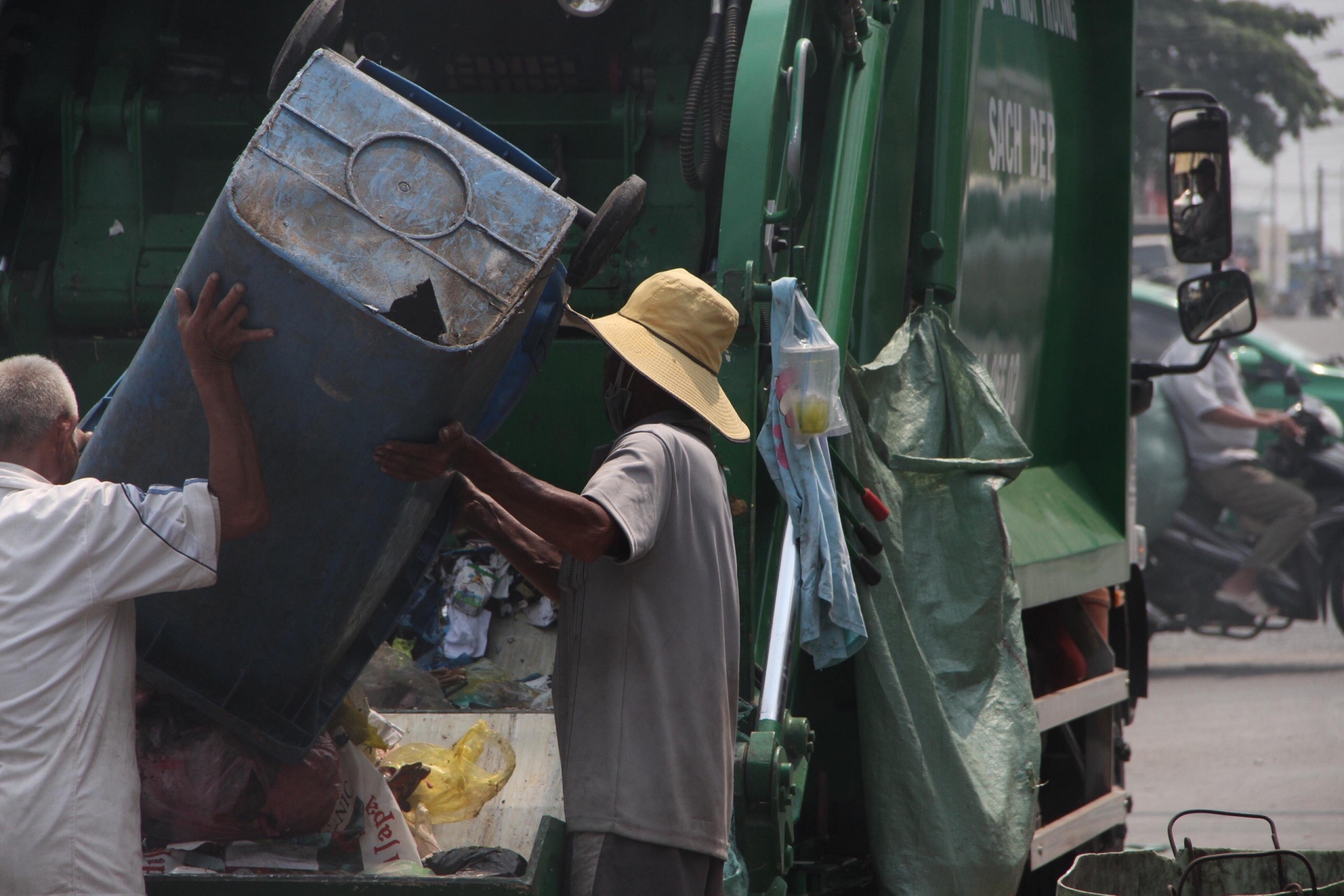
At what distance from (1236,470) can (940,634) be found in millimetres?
6592

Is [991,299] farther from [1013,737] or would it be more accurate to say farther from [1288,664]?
[1288,664]

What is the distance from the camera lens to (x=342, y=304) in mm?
1893

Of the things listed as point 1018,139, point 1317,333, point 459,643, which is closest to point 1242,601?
point 1018,139

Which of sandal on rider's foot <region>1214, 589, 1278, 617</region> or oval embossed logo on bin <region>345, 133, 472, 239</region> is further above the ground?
oval embossed logo on bin <region>345, 133, 472, 239</region>

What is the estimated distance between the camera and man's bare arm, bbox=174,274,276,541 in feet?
6.33

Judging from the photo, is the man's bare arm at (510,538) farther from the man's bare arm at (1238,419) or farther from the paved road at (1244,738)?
the man's bare arm at (1238,419)

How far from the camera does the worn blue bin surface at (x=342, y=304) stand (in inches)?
74.7

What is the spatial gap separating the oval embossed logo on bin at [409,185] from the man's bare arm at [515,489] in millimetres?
291

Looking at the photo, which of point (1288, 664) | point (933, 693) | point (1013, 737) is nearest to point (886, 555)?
point (933, 693)

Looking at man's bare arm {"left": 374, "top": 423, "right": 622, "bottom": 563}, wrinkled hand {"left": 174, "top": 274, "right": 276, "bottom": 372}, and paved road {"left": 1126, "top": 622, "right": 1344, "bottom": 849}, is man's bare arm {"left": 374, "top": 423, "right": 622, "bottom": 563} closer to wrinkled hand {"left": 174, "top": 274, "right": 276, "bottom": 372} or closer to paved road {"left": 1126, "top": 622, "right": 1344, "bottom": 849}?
wrinkled hand {"left": 174, "top": 274, "right": 276, "bottom": 372}

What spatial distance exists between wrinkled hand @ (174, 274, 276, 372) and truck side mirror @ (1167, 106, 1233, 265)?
3.54 metres

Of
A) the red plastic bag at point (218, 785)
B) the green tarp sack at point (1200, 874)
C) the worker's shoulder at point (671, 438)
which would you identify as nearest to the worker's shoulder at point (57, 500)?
the red plastic bag at point (218, 785)

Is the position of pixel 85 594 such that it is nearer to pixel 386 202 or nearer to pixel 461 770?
pixel 386 202

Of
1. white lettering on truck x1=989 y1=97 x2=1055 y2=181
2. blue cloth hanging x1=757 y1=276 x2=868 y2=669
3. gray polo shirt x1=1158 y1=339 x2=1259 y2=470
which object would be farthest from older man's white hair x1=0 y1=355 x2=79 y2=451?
gray polo shirt x1=1158 y1=339 x2=1259 y2=470
